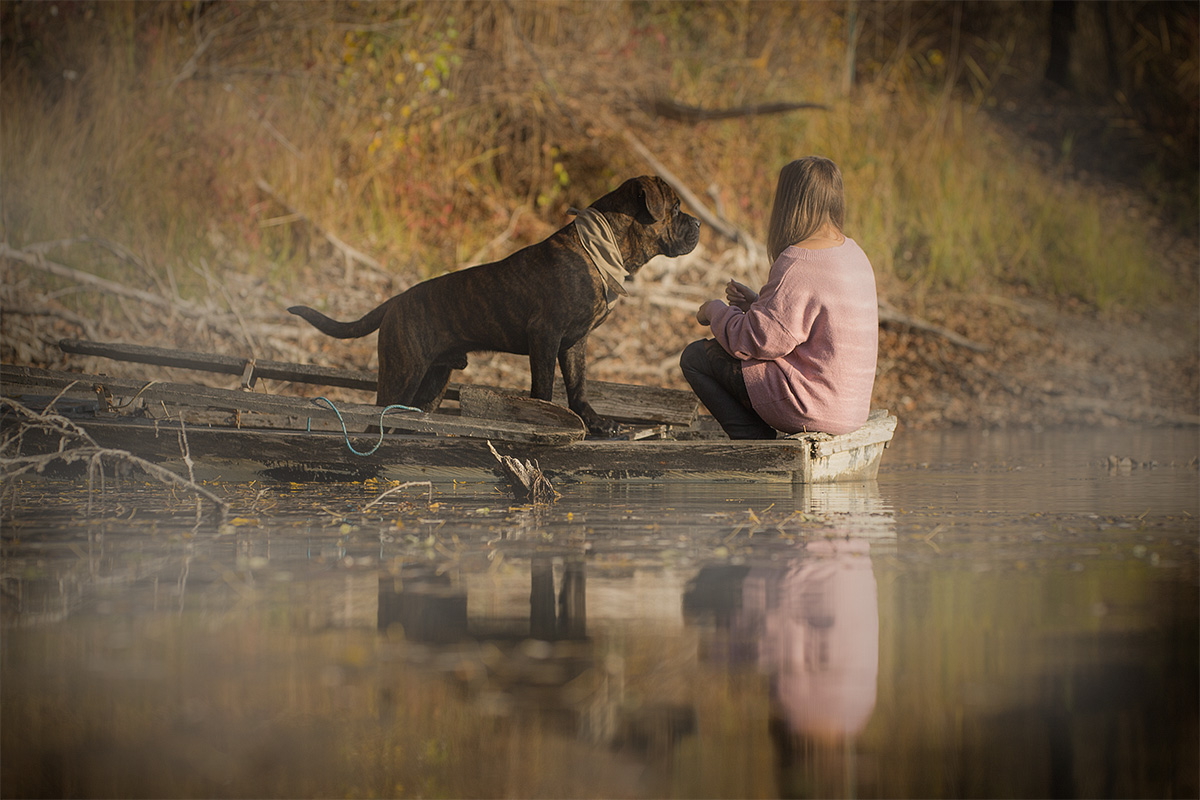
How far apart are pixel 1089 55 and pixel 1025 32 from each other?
3.47ft

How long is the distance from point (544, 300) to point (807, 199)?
4.72 feet

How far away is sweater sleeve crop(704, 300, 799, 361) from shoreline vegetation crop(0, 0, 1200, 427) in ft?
16.2

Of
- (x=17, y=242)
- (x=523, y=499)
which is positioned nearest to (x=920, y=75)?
(x=17, y=242)

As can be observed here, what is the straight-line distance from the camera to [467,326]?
629 cm

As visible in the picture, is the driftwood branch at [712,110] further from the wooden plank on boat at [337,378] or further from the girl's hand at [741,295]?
the girl's hand at [741,295]

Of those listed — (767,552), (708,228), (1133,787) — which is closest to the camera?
(1133,787)

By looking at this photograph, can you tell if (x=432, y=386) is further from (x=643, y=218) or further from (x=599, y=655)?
(x=599, y=655)

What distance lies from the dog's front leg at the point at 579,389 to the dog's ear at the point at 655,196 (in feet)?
2.49

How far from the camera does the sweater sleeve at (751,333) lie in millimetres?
5418

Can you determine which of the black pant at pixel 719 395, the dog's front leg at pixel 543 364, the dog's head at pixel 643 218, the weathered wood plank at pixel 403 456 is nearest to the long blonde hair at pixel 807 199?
the black pant at pixel 719 395

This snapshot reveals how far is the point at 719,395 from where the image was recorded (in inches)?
234

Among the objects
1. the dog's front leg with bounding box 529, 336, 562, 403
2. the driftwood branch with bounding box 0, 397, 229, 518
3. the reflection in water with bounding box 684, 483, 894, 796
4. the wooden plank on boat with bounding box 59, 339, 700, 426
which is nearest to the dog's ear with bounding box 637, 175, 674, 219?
the dog's front leg with bounding box 529, 336, 562, 403

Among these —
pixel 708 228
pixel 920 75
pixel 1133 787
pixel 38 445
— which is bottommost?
pixel 1133 787

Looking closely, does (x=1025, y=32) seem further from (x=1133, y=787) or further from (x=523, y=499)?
(x=1133, y=787)
